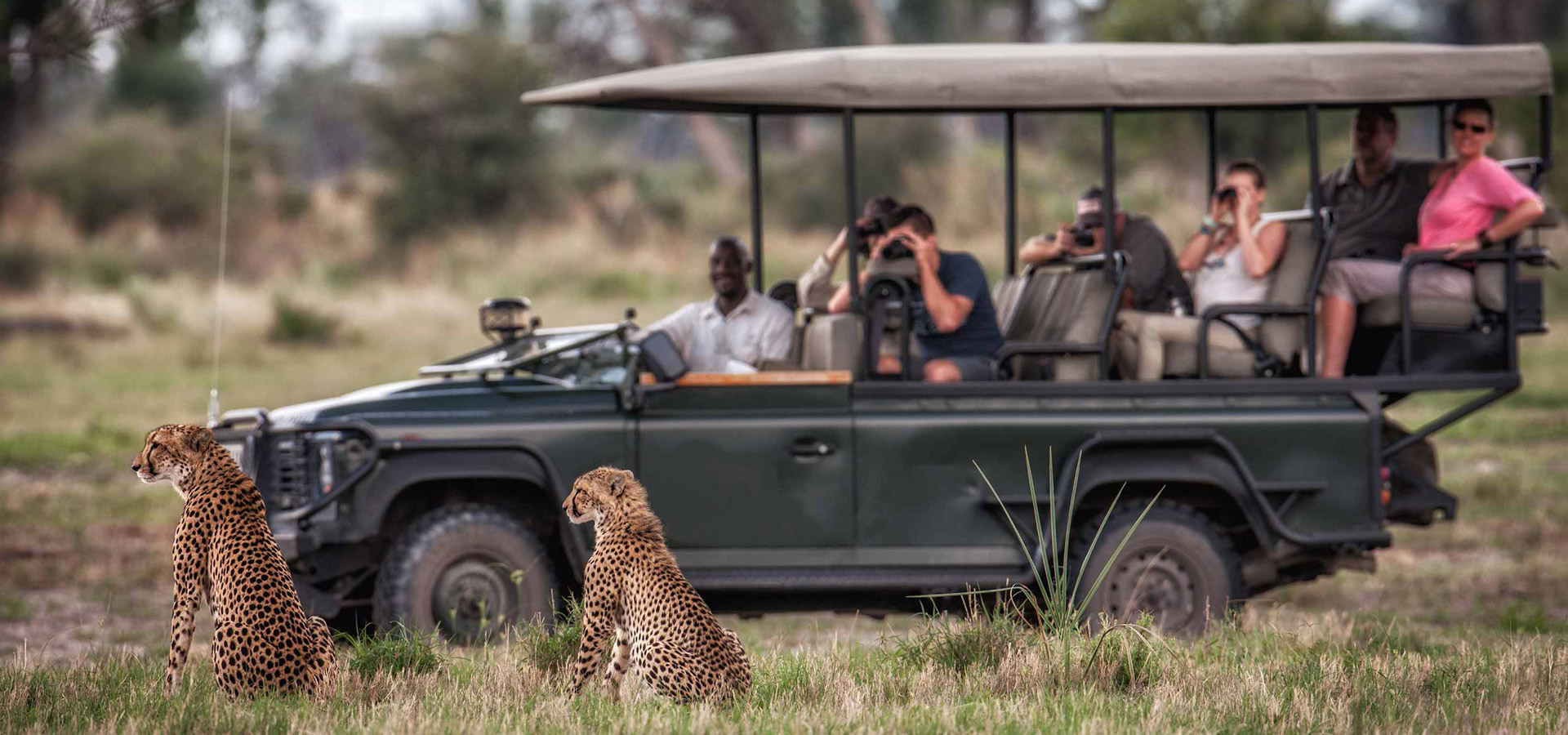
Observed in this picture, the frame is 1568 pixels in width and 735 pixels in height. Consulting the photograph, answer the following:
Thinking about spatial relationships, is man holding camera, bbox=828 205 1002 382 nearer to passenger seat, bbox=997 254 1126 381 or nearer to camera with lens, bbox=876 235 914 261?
camera with lens, bbox=876 235 914 261

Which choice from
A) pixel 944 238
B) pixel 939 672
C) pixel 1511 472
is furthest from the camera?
pixel 944 238

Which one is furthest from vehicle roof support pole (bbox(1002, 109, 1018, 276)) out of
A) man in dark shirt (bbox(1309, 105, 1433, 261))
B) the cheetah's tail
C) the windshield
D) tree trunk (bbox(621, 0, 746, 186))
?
tree trunk (bbox(621, 0, 746, 186))

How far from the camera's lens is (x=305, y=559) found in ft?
23.0

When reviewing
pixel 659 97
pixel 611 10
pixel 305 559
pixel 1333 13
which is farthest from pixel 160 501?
pixel 611 10

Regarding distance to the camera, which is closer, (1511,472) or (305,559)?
(305,559)

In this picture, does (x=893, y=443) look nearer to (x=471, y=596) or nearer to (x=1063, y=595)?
(x=1063, y=595)

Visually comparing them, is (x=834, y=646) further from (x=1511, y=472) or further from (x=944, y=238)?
(x=944, y=238)

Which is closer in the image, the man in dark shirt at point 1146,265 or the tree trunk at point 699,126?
the man in dark shirt at point 1146,265

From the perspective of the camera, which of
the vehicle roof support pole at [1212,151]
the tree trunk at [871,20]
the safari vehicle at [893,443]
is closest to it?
the safari vehicle at [893,443]

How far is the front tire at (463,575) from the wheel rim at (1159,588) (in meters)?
2.18

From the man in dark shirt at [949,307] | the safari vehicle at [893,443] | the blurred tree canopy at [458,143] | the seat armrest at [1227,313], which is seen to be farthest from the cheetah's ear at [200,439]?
the blurred tree canopy at [458,143]

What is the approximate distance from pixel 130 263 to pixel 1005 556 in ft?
69.8

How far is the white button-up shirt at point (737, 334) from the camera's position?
25.4 feet

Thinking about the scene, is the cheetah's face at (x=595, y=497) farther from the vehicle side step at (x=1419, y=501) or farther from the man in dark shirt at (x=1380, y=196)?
the man in dark shirt at (x=1380, y=196)
